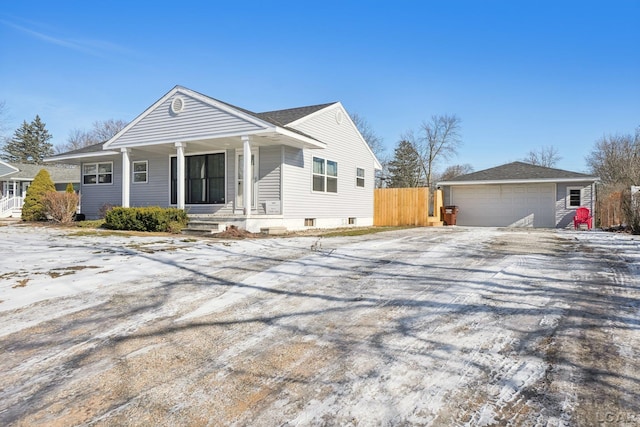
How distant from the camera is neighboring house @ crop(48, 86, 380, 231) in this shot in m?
11.9

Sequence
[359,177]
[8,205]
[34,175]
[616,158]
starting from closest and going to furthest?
[359,177] < [8,205] < [34,175] < [616,158]

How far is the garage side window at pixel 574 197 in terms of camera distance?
18078 millimetres

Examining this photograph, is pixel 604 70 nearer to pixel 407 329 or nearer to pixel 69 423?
pixel 407 329

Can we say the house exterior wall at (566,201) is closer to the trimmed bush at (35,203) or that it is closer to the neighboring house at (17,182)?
the trimmed bush at (35,203)

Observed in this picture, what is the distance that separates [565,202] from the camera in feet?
59.9

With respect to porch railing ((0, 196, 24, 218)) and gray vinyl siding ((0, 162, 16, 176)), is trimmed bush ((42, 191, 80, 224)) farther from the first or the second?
gray vinyl siding ((0, 162, 16, 176))

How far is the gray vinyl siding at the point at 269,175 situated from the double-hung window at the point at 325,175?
1.93 metres

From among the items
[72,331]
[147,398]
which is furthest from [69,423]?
[72,331]

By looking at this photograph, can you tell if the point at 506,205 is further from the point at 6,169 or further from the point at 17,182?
the point at 17,182

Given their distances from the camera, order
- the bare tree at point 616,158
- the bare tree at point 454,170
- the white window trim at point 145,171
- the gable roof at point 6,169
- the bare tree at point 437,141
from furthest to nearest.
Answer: the bare tree at point 454,170
the bare tree at point 437,141
the bare tree at point 616,158
the gable roof at point 6,169
the white window trim at point 145,171

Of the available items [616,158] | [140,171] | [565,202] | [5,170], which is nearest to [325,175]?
[140,171]

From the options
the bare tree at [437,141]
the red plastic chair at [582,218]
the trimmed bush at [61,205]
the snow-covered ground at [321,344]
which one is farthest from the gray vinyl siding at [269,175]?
the bare tree at [437,141]

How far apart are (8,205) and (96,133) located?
2243cm

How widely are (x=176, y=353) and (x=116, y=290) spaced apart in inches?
77.6
